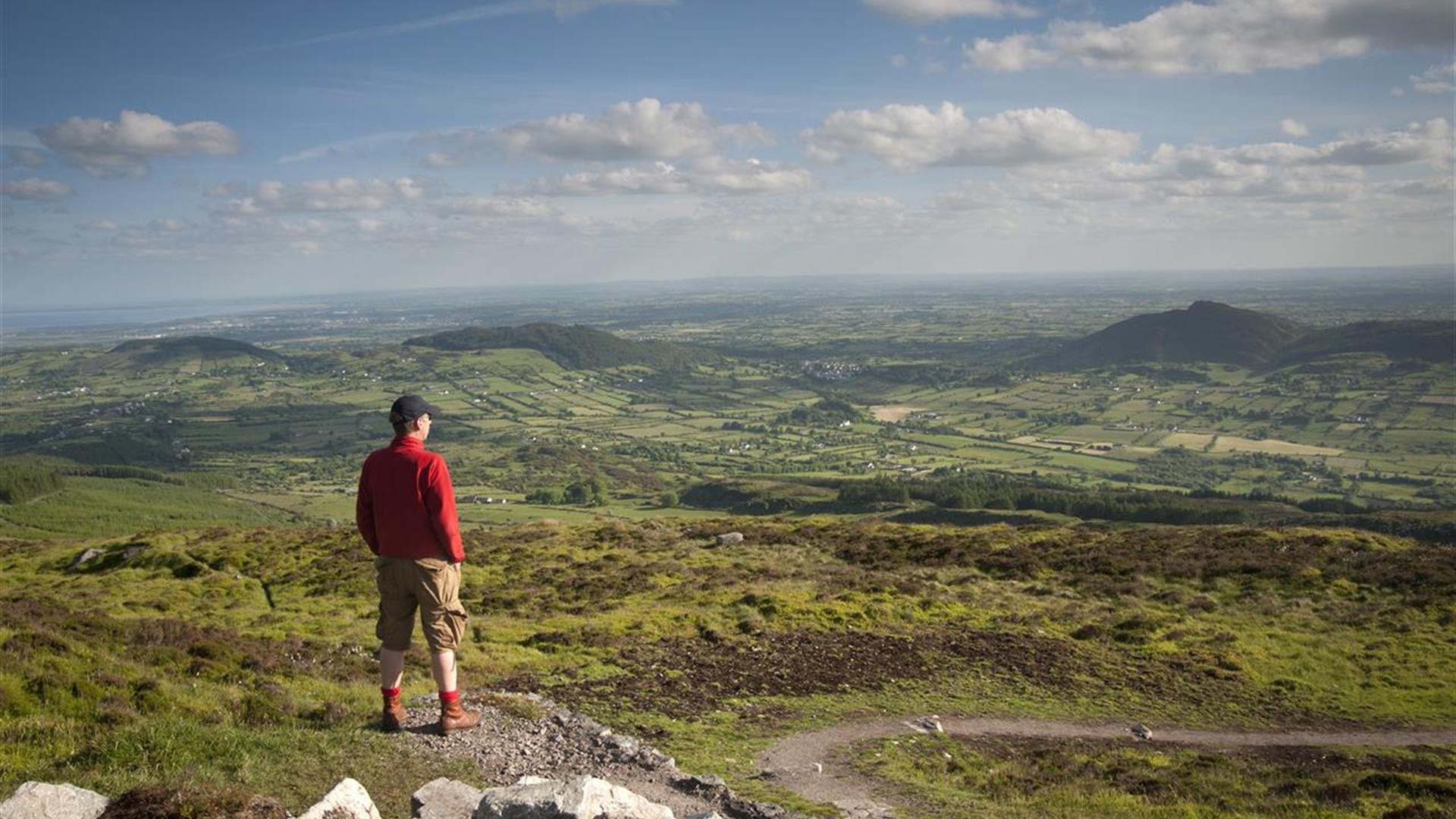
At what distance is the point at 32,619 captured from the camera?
1750 centimetres

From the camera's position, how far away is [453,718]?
1248 centimetres

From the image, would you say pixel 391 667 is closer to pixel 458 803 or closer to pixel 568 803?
pixel 458 803

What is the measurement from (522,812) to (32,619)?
15306 millimetres

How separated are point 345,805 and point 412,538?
3713 mm

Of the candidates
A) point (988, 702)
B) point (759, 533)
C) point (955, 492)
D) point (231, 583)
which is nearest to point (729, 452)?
point (955, 492)

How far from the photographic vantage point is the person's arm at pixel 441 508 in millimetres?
11344

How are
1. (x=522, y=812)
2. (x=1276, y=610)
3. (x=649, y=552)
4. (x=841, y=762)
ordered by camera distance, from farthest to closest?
(x=649, y=552)
(x=1276, y=610)
(x=841, y=762)
(x=522, y=812)

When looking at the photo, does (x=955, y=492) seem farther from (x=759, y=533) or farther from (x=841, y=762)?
(x=841, y=762)

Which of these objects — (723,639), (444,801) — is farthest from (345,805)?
(723,639)

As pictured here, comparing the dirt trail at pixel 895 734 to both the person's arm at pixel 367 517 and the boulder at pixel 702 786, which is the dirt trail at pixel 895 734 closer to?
the boulder at pixel 702 786

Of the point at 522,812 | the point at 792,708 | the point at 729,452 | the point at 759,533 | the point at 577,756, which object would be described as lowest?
the point at 729,452

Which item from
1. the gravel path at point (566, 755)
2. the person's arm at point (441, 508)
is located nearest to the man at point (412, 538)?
the person's arm at point (441, 508)

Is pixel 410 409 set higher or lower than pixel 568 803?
higher

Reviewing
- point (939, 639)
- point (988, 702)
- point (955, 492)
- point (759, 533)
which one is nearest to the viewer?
point (988, 702)
